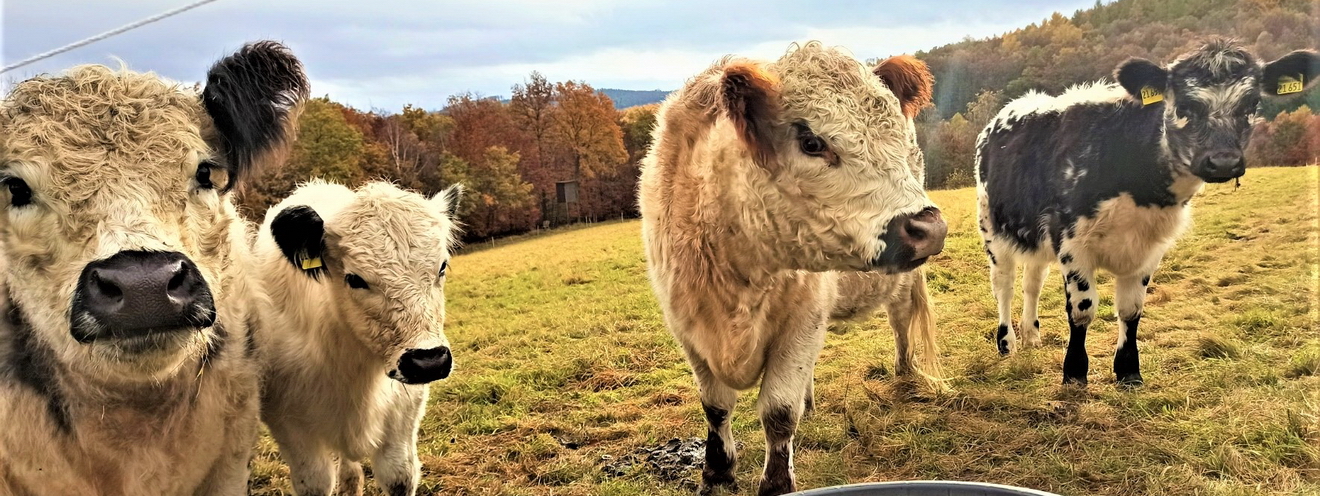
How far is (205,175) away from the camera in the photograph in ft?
6.07

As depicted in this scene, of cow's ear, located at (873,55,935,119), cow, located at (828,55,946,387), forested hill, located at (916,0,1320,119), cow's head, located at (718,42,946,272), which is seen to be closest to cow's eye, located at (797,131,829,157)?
cow's head, located at (718,42,946,272)

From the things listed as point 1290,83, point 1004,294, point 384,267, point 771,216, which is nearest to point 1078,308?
point 1004,294

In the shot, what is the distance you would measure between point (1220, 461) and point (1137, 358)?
1.93 ft

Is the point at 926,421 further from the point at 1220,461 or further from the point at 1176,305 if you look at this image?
the point at 1176,305

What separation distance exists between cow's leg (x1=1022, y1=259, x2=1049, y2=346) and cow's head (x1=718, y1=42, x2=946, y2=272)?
2.02 meters

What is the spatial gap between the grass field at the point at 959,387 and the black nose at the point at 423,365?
1.24 m

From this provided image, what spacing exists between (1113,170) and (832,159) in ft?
6.22

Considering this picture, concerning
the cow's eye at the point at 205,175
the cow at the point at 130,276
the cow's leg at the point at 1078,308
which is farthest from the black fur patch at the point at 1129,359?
the cow's eye at the point at 205,175

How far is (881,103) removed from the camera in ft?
6.91

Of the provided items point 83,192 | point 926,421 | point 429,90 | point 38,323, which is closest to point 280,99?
point 83,192

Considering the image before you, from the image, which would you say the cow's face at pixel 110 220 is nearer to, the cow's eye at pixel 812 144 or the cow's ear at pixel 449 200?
the cow's ear at pixel 449 200

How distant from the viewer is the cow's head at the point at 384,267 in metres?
2.13

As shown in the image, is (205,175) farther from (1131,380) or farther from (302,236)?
(1131,380)

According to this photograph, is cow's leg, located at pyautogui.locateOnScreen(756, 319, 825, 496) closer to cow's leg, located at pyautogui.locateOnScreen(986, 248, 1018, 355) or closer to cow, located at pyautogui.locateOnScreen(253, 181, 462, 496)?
cow, located at pyautogui.locateOnScreen(253, 181, 462, 496)
